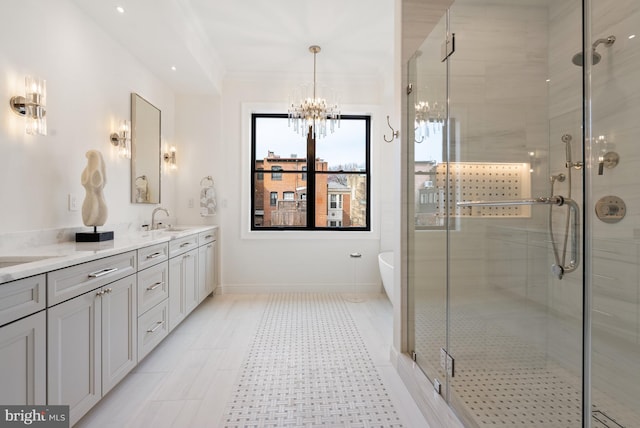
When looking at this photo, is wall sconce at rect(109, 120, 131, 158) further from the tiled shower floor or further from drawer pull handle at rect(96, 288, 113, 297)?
the tiled shower floor

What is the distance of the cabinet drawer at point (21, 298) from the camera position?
114 centimetres

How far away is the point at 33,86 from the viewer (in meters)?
1.92

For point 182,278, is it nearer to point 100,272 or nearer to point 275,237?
point 100,272

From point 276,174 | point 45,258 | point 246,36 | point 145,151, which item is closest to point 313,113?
point 246,36

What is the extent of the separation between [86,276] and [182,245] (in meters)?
1.33

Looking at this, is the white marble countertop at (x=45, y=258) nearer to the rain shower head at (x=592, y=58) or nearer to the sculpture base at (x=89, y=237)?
the sculpture base at (x=89, y=237)

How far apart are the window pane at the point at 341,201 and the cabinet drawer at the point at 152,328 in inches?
93.0

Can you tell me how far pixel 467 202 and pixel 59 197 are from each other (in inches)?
106

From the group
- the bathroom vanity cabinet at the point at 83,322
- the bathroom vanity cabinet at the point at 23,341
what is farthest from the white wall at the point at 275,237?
the bathroom vanity cabinet at the point at 23,341

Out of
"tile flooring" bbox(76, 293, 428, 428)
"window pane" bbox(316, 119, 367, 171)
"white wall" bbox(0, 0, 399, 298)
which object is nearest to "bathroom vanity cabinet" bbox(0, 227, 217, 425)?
"tile flooring" bbox(76, 293, 428, 428)

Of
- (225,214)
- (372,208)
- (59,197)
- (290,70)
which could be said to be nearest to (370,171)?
(372,208)

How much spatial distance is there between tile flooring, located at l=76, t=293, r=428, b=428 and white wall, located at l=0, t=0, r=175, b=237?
1.24 metres

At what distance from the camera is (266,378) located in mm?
2092

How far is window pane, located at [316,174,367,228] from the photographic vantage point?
14.5 ft
